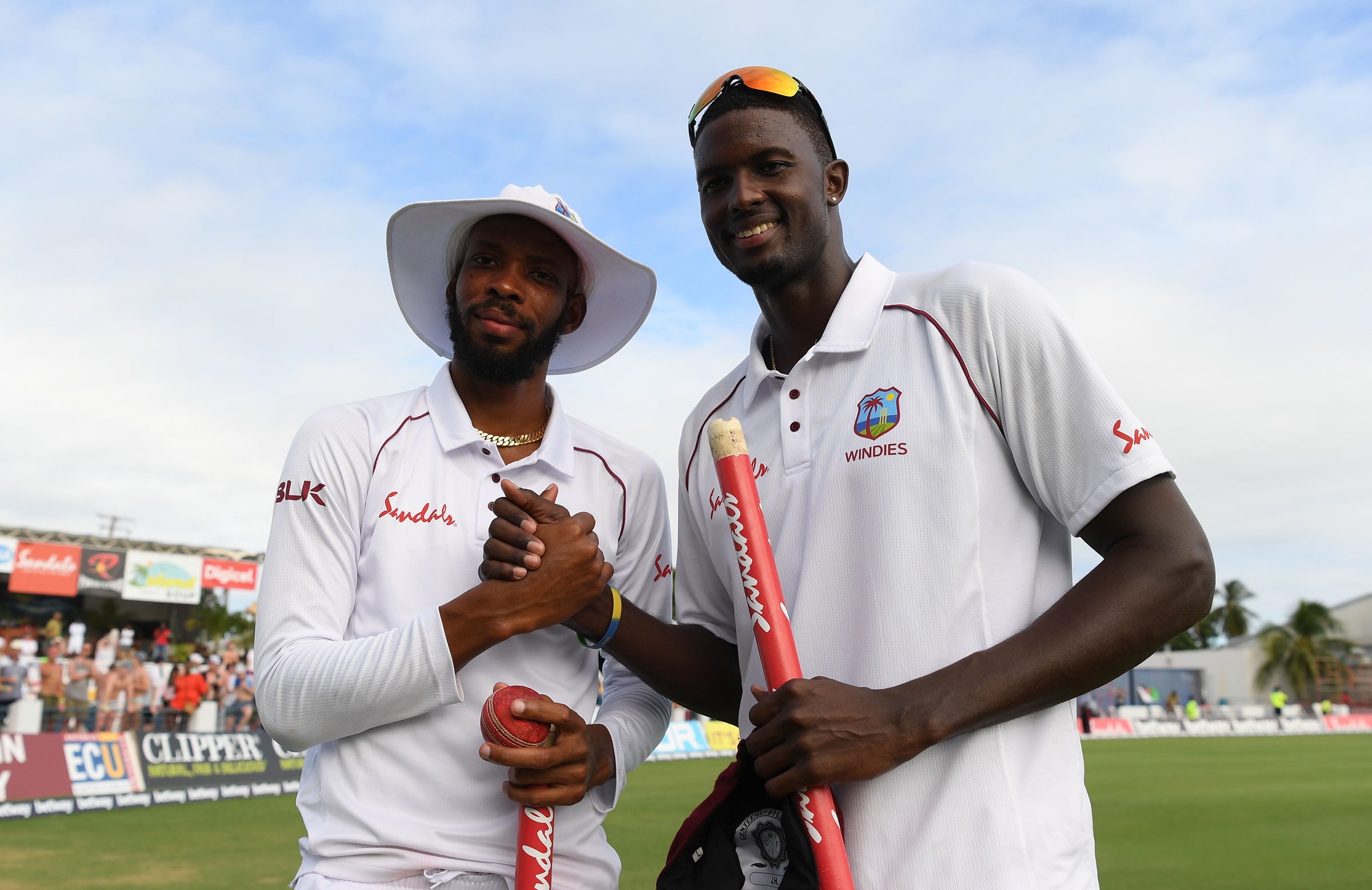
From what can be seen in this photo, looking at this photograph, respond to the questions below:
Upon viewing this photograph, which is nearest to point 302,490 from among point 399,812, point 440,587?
point 440,587

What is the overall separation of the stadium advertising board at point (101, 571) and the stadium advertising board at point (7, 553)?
188cm

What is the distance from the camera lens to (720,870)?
2.27 metres

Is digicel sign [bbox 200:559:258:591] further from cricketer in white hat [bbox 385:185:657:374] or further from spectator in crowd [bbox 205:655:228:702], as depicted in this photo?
cricketer in white hat [bbox 385:185:657:374]

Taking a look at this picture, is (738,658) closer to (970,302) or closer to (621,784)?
(621,784)

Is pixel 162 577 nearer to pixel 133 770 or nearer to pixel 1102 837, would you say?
pixel 133 770

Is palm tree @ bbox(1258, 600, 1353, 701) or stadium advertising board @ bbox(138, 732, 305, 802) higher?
stadium advertising board @ bbox(138, 732, 305, 802)

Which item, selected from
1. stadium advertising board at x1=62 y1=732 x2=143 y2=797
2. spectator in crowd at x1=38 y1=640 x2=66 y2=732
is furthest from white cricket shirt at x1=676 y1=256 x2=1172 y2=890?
spectator in crowd at x1=38 y1=640 x2=66 y2=732

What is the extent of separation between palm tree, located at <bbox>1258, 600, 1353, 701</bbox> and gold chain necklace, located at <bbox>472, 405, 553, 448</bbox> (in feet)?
226

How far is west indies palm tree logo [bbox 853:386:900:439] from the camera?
2424mm

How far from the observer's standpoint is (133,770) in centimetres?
1512

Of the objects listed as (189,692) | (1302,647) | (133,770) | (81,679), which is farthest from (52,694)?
(1302,647)

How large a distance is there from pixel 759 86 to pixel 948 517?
4.05ft

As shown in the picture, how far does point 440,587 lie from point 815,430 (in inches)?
43.0

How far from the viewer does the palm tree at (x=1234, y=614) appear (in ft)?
285
